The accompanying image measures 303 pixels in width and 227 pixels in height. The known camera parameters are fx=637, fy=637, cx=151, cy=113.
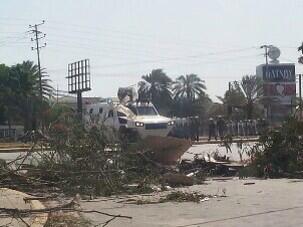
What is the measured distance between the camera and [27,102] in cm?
6794

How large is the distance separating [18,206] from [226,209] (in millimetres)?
3407

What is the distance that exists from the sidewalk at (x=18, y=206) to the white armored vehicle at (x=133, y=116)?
17.7 m

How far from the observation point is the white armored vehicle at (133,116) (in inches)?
1125

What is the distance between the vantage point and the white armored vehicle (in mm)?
28578

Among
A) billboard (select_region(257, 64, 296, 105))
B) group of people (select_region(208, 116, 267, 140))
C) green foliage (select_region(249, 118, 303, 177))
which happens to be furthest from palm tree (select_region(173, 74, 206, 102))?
green foliage (select_region(249, 118, 303, 177))

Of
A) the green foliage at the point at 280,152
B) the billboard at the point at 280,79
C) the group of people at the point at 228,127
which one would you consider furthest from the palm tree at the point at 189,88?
the green foliage at the point at 280,152

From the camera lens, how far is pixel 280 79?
259ft

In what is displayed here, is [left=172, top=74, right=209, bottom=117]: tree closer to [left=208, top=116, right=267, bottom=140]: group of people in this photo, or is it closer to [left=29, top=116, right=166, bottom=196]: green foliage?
[left=208, top=116, right=267, bottom=140]: group of people

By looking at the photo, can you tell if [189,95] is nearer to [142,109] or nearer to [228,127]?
[228,127]

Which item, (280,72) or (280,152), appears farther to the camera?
(280,72)

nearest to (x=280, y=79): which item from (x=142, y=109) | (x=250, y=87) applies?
(x=250, y=87)

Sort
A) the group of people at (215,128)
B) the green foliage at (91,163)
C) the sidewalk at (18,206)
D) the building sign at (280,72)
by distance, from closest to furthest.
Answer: the sidewalk at (18,206)
the green foliage at (91,163)
the group of people at (215,128)
the building sign at (280,72)

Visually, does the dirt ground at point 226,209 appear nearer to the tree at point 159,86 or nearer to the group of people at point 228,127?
the group of people at point 228,127

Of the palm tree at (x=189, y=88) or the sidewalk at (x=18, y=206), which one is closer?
the sidewalk at (x=18, y=206)
